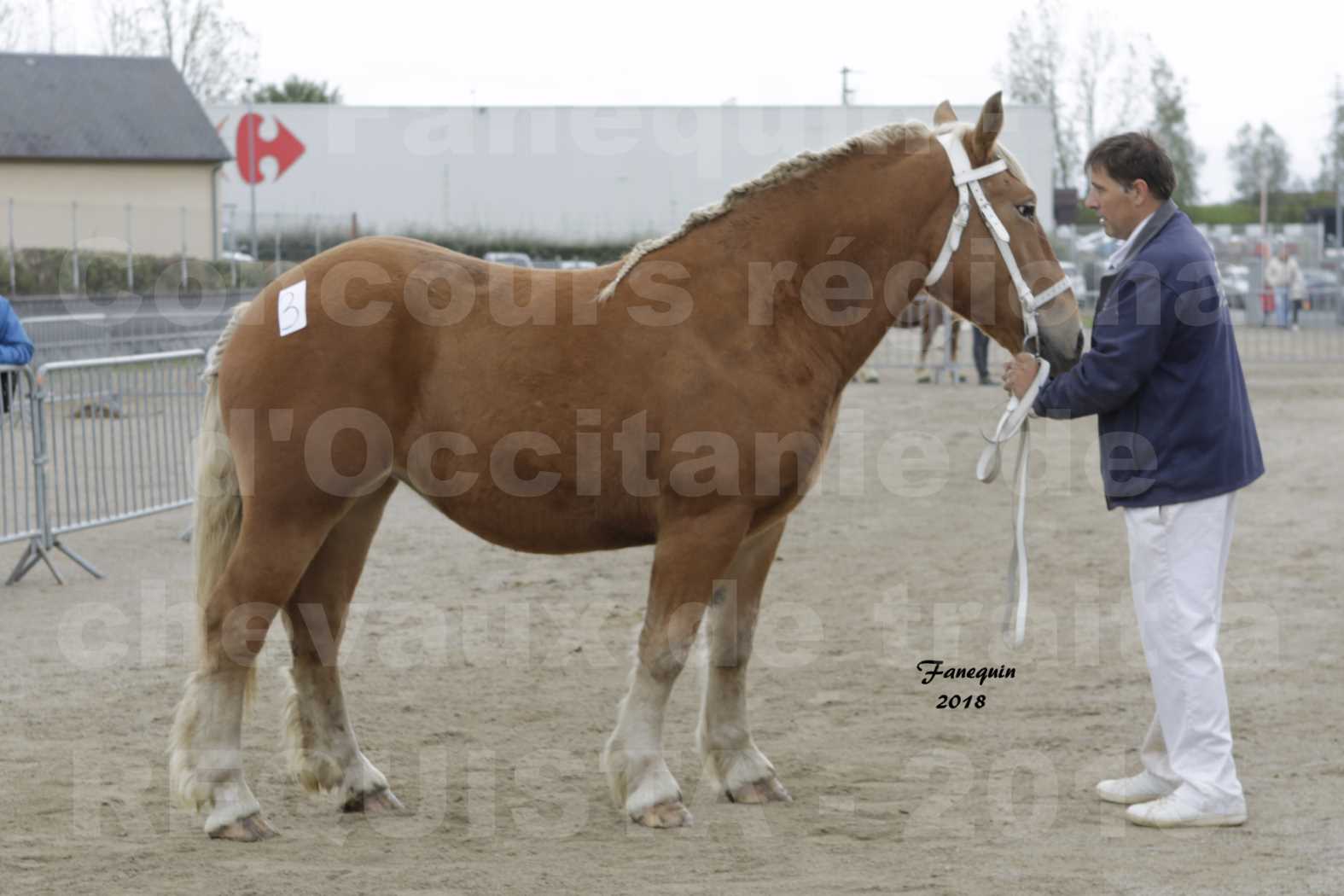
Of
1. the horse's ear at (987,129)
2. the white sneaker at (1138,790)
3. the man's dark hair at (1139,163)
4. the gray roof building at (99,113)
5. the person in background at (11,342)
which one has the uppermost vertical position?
the gray roof building at (99,113)

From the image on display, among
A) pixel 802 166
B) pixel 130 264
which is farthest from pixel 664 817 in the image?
pixel 130 264

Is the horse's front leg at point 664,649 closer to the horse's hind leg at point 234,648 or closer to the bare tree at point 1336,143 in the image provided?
the horse's hind leg at point 234,648

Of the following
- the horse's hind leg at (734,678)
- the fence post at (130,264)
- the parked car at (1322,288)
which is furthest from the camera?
the parked car at (1322,288)

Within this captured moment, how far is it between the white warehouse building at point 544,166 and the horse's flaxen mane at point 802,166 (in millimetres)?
33097

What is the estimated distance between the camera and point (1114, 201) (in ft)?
14.9

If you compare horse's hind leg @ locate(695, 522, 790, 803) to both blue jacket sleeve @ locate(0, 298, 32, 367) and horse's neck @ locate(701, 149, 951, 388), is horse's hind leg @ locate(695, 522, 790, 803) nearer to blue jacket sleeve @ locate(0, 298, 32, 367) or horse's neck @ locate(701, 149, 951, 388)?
horse's neck @ locate(701, 149, 951, 388)

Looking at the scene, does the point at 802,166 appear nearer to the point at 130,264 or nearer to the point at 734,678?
the point at 734,678

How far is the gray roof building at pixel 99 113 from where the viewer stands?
35.0 metres

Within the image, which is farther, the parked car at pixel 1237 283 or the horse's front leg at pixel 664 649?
the parked car at pixel 1237 283

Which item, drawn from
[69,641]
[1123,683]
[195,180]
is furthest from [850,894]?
[195,180]

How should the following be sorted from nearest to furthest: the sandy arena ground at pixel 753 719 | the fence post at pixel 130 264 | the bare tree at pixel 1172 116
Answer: the sandy arena ground at pixel 753 719 → the fence post at pixel 130 264 → the bare tree at pixel 1172 116

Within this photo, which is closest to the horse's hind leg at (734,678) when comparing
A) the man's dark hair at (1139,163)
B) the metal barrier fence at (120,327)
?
the man's dark hair at (1139,163)

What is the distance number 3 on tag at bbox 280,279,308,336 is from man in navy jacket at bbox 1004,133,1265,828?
90.3 inches

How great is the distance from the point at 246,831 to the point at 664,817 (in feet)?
4.36
